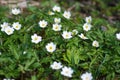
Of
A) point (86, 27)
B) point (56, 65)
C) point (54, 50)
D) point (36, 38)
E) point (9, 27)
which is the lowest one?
point (56, 65)

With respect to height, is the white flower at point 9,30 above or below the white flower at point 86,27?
below

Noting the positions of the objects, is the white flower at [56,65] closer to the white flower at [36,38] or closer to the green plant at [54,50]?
the green plant at [54,50]

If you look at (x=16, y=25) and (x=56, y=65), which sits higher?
(x=16, y=25)

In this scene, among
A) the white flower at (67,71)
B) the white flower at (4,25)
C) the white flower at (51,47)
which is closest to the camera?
the white flower at (67,71)

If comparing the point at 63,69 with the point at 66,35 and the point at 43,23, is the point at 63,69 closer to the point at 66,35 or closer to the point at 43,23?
the point at 66,35

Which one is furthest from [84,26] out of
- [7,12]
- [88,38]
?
[7,12]

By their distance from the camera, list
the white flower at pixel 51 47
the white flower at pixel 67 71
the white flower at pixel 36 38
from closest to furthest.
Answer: the white flower at pixel 67 71 < the white flower at pixel 51 47 < the white flower at pixel 36 38

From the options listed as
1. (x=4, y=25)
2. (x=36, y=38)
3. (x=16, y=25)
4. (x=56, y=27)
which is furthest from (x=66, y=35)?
(x=4, y=25)

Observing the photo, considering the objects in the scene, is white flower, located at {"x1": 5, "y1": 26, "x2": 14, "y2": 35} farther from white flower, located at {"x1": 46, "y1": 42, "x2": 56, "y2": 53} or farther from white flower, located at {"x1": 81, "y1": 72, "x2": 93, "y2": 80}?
white flower, located at {"x1": 81, "y1": 72, "x2": 93, "y2": 80}

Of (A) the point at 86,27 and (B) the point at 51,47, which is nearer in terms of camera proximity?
(B) the point at 51,47

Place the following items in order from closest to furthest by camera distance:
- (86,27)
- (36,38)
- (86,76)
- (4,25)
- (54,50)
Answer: (86,76) → (54,50) → (36,38) → (4,25) → (86,27)

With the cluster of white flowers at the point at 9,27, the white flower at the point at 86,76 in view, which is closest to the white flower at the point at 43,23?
the cluster of white flowers at the point at 9,27
